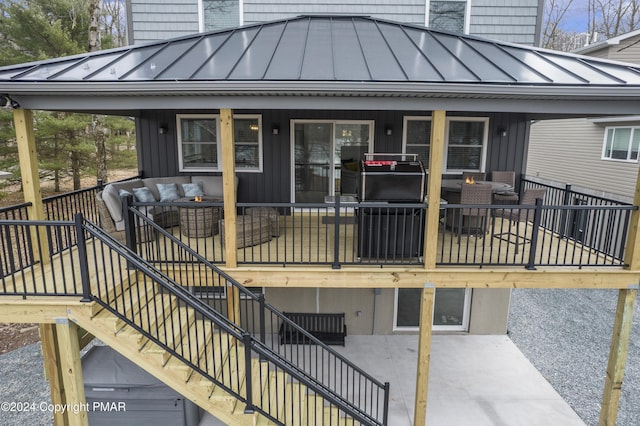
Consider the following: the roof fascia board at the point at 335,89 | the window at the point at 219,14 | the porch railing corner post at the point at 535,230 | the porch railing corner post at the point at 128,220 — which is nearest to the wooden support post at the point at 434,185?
the roof fascia board at the point at 335,89

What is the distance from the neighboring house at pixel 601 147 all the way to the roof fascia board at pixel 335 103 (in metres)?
9.10

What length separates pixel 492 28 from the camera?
28.2 ft

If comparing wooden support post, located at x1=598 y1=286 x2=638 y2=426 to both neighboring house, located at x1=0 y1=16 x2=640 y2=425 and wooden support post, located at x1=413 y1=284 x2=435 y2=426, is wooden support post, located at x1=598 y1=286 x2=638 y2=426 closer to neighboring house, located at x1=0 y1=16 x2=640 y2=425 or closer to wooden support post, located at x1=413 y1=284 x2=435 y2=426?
neighboring house, located at x1=0 y1=16 x2=640 y2=425

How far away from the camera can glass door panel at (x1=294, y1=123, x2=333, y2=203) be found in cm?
852

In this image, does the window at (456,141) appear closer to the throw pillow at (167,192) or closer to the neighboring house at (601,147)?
the throw pillow at (167,192)

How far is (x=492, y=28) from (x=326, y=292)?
6816 mm

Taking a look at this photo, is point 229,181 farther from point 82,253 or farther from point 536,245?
point 536,245

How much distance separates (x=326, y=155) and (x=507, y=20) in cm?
487

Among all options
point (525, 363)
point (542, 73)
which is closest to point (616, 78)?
point (542, 73)

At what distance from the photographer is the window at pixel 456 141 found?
859cm

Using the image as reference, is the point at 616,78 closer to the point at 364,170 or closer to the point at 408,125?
the point at 364,170

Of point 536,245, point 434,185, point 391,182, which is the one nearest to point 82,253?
point 391,182

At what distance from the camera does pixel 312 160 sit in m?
8.66

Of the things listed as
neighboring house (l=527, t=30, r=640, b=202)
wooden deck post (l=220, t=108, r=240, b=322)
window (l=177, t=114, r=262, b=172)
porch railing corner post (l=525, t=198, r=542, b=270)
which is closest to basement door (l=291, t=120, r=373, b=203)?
window (l=177, t=114, r=262, b=172)
